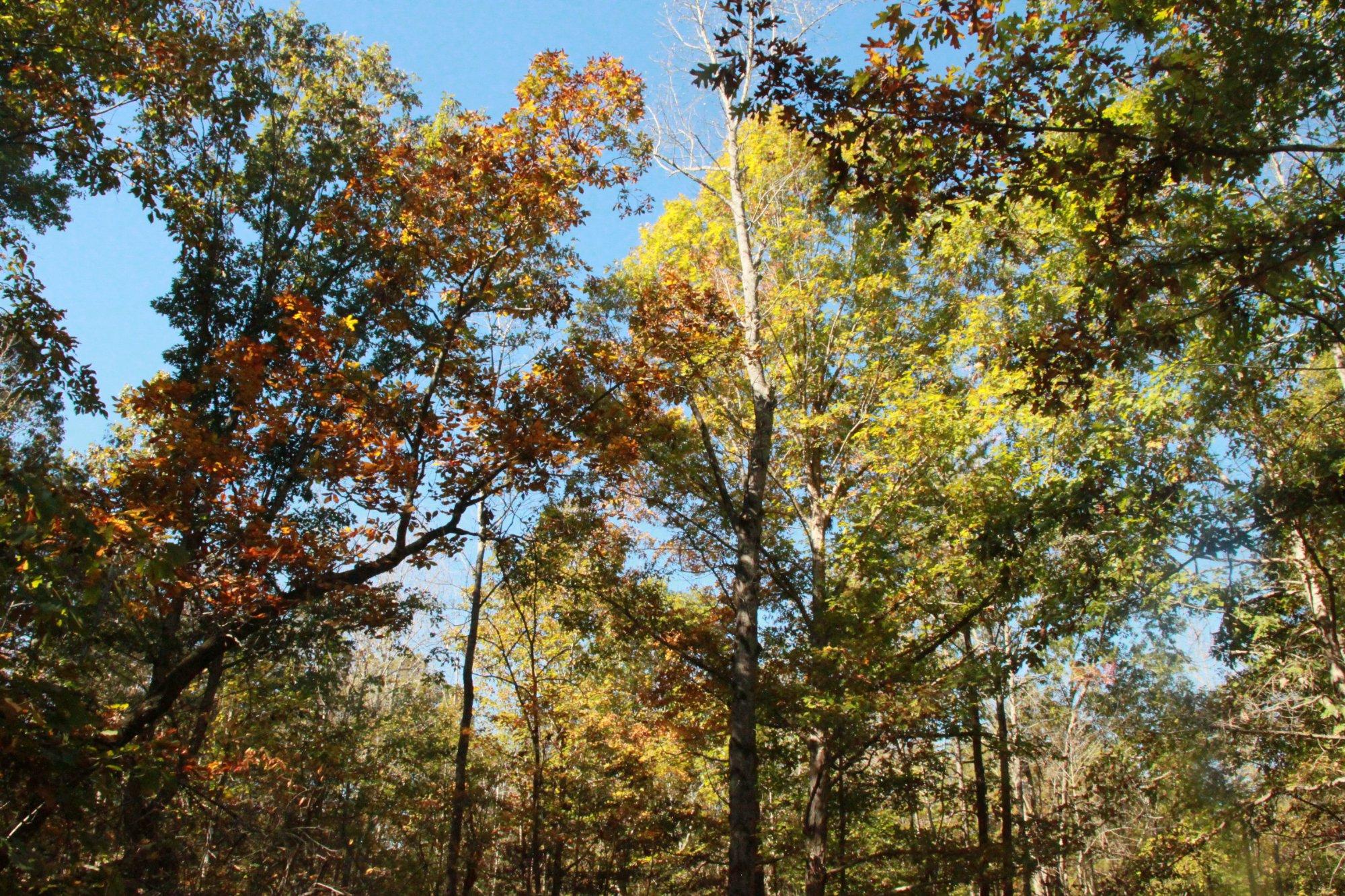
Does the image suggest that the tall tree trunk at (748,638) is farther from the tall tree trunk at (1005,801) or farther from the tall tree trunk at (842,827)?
the tall tree trunk at (1005,801)

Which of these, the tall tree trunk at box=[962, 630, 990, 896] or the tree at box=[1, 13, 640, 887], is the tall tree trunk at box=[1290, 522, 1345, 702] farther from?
the tree at box=[1, 13, 640, 887]

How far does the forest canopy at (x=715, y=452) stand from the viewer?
153 inches

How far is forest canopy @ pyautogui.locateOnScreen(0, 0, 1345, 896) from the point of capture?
3.89m

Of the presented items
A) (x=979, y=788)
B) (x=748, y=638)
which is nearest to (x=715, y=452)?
(x=748, y=638)

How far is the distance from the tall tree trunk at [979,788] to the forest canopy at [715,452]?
92 millimetres

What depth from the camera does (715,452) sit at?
10.6m

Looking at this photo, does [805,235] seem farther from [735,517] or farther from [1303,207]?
[1303,207]

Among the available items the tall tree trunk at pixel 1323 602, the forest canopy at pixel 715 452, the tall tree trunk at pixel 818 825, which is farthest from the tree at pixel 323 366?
the tall tree trunk at pixel 1323 602

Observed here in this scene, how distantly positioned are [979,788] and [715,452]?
6126 millimetres

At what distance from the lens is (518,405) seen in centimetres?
753

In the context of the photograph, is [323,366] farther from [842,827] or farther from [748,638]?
[842,827]

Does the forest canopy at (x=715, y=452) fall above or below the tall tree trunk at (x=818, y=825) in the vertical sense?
above

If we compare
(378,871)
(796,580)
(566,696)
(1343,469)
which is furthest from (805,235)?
(378,871)

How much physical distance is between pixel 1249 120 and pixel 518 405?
5.91 meters
